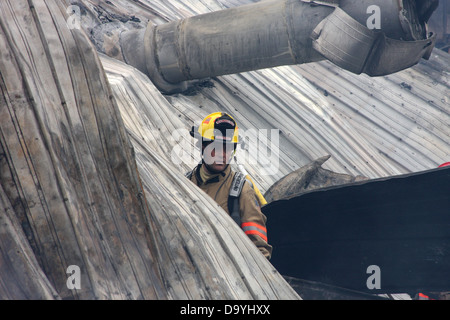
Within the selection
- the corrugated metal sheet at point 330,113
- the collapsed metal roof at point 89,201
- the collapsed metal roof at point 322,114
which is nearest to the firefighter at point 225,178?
the collapsed metal roof at point 89,201

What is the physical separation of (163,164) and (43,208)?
4.24ft

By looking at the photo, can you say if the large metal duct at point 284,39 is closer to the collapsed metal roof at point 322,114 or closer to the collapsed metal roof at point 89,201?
the collapsed metal roof at point 322,114

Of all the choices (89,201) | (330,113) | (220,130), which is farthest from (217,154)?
(330,113)

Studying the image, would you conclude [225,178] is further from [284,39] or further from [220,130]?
[284,39]

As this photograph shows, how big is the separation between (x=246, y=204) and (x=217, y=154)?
538mm

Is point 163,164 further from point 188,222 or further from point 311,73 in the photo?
point 311,73

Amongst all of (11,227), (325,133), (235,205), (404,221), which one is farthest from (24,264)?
(325,133)

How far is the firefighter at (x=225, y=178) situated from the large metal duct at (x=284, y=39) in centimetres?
162

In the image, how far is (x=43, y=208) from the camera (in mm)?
2541

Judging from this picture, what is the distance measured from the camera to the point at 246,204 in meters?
3.79

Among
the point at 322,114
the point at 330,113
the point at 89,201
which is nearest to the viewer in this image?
the point at 89,201

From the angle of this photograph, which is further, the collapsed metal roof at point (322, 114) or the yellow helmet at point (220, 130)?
the collapsed metal roof at point (322, 114)

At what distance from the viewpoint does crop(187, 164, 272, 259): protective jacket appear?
364cm

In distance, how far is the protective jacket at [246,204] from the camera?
12.0 ft
